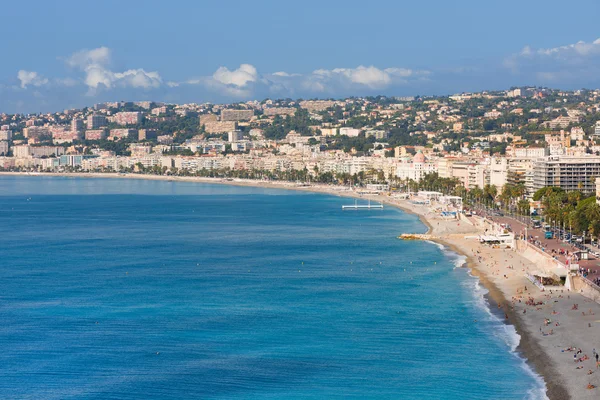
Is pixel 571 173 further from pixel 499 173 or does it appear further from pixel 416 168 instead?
pixel 416 168

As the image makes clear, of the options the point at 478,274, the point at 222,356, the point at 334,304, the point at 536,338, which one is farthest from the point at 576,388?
the point at 478,274

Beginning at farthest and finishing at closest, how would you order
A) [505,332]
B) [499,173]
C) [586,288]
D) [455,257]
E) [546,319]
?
[499,173] < [455,257] < [586,288] < [546,319] < [505,332]

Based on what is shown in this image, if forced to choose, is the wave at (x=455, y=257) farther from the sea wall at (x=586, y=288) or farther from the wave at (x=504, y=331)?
the sea wall at (x=586, y=288)

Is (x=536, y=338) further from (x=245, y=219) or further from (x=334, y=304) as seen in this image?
(x=245, y=219)

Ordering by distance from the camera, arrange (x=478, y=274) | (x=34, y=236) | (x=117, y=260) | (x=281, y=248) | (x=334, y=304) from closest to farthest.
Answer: (x=334, y=304), (x=478, y=274), (x=117, y=260), (x=281, y=248), (x=34, y=236)

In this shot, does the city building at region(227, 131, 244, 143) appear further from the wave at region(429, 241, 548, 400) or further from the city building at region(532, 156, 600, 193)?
the wave at region(429, 241, 548, 400)

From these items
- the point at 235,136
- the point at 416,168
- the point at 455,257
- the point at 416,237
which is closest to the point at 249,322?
the point at 455,257

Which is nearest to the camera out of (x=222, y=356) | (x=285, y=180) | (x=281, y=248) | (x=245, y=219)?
(x=222, y=356)
